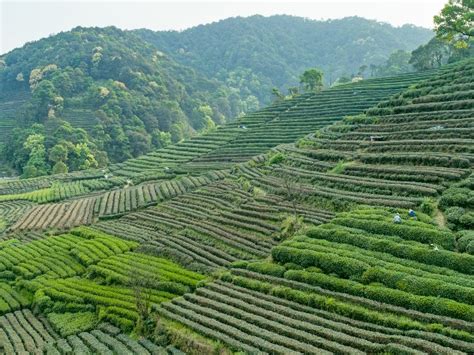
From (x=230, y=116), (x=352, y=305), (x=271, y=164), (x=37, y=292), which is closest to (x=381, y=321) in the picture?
(x=352, y=305)

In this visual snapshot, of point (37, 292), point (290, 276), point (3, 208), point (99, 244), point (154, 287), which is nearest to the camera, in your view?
point (290, 276)

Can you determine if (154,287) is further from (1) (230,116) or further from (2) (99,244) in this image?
(1) (230,116)

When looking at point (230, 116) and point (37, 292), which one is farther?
point (230, 116)

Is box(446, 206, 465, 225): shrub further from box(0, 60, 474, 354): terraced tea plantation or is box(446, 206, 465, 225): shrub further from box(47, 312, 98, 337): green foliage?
box(47, 312, 98, 337): green foliage

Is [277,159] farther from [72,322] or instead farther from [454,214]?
[72,322]

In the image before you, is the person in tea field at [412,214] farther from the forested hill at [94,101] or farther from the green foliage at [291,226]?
the forested hill at [94,101]

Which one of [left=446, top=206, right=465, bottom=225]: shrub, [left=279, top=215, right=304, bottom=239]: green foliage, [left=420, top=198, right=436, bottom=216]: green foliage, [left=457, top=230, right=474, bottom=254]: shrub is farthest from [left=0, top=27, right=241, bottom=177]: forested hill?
[left=457, top=230, right=474, bottom=254]: shrub
